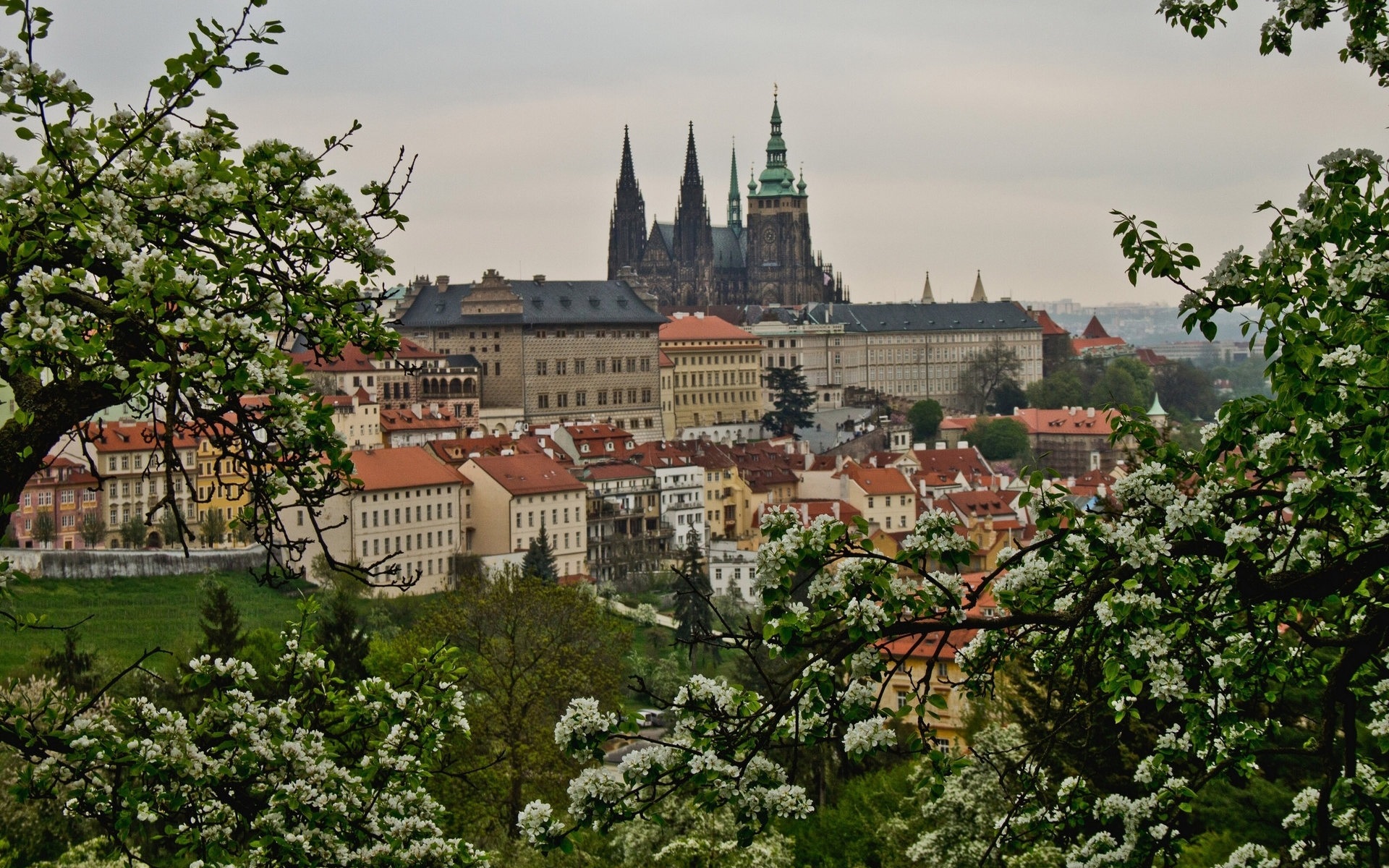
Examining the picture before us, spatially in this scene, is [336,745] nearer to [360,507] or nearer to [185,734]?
[185,734]

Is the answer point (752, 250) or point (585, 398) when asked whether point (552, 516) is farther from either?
point (752, 250)

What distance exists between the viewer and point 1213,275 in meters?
6.62

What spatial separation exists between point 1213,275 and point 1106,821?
207 centimetres

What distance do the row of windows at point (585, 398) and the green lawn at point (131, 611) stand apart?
165 feet

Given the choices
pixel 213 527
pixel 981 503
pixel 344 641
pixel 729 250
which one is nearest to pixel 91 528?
pixel 213 527

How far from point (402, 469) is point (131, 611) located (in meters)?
23.0

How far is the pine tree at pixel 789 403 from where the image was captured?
4993 inches

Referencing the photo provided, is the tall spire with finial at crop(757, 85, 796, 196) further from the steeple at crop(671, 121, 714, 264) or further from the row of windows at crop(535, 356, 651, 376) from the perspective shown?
the row of windows at crop(535, 356, 651, 376)

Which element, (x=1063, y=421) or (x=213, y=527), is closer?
(x=213, y=527)

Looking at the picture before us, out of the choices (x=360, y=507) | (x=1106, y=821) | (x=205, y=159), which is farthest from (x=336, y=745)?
(x=360, y=507)

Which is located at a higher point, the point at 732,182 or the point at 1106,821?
the point at 732,182

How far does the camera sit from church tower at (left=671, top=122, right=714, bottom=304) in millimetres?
163625

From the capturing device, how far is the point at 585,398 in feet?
378

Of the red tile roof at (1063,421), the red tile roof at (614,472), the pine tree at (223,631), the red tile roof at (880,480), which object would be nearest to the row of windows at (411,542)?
the red tile roof at (614,472)
